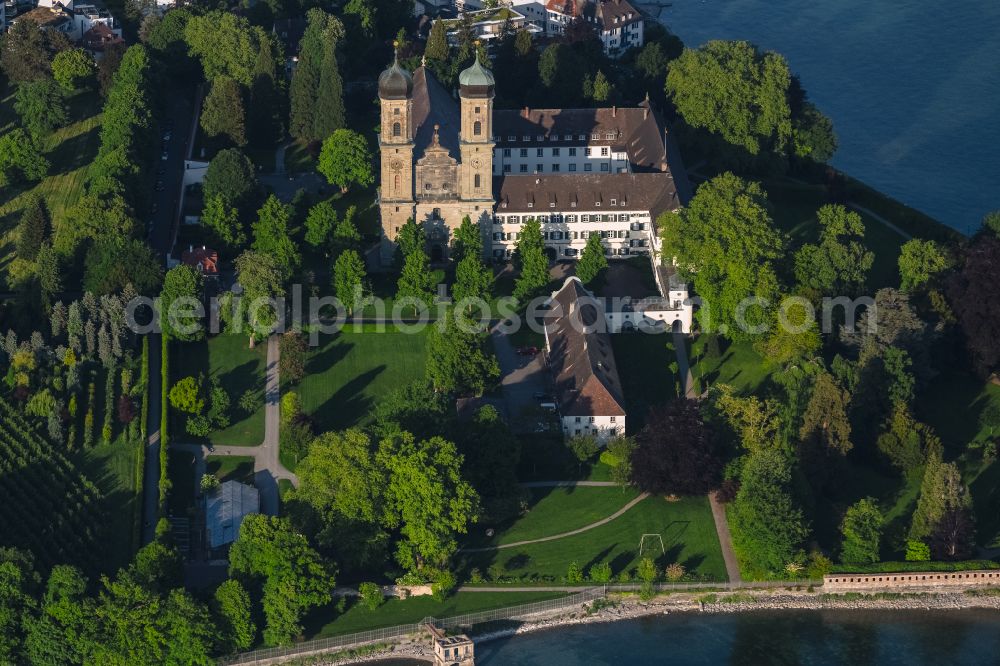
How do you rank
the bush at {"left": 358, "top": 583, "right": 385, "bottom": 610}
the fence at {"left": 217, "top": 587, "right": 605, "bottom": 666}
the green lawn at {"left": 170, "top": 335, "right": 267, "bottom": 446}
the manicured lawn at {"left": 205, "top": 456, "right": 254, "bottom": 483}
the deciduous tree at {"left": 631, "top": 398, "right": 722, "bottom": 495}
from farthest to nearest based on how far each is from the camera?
1. the green lawn at {"left": 170, "top": 335, "right": 267, "bottom": 446}
2. the manicured lawn at {"left": 205, "top": 456, "right": 254, "bottom": 483}
3. the deciduous tree at {"left": 631, "top": 398, "right": 722, "bottom": 495}
4. the bush at {"left": 358, "top": 583, "right": 385, "bottom": 610}
5. the fence at {"left": 217, "top": 587, "right": 605, "bottom": 666}

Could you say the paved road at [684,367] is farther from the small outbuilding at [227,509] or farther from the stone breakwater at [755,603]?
the small outbuilding at [227,509]

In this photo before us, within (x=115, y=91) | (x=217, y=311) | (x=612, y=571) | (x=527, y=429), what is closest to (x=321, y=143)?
(x=115, y=91)

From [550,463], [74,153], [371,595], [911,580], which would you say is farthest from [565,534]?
[74,153]

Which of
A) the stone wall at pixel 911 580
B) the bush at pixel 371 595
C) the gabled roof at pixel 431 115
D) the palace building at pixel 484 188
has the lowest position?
the bush at pixel 371 595

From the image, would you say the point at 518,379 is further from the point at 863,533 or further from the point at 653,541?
the point at 863,533

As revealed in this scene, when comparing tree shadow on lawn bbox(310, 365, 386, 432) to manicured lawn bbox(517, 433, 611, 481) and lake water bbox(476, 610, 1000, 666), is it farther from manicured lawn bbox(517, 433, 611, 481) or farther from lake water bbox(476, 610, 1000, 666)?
lake water bbox(476, 610, 1000, 666)

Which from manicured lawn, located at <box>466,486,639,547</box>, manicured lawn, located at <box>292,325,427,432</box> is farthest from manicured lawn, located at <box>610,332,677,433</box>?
manicured lawn, located at <box>292,325,427,432</box>

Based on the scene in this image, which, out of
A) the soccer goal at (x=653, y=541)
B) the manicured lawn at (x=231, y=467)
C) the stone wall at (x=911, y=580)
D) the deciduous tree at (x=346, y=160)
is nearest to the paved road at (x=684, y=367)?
the soccer goal at (x=653, y=541)
